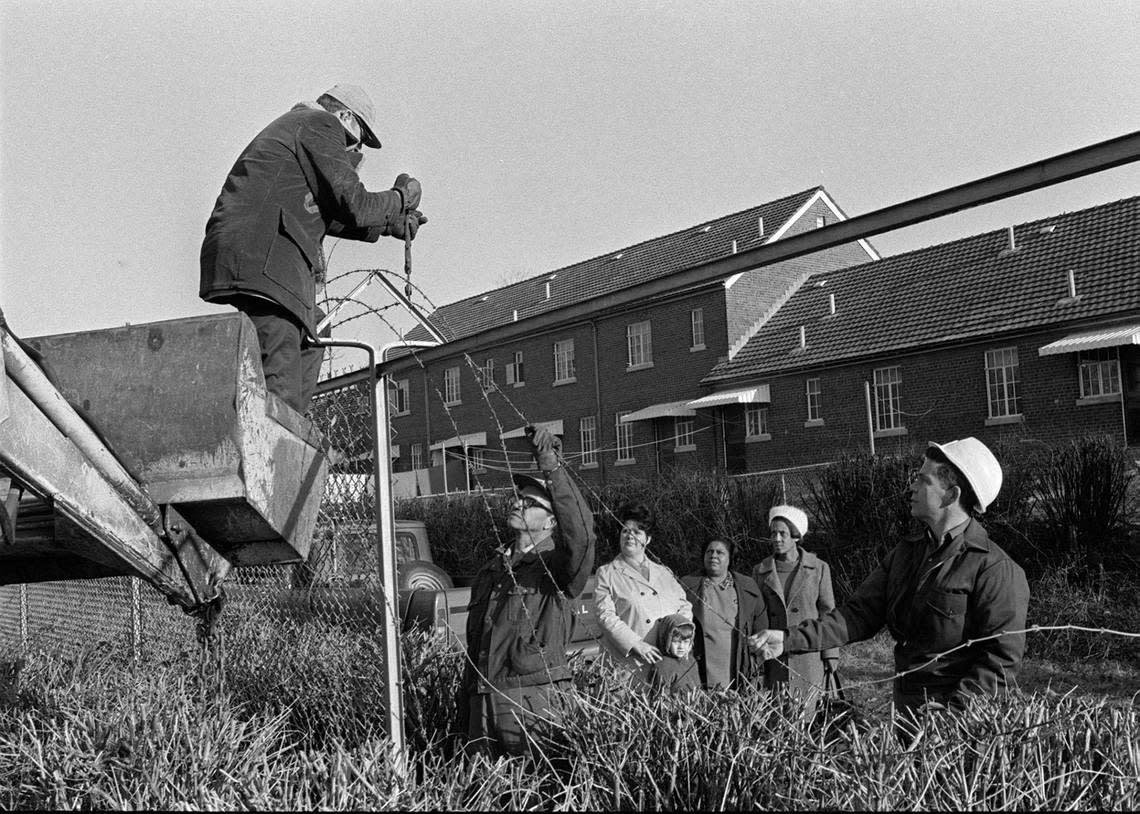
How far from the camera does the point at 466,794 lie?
3146 mm

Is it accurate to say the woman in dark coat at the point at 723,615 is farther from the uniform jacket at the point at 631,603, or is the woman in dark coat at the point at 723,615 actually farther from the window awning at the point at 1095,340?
the window awning at the point at 1095,340

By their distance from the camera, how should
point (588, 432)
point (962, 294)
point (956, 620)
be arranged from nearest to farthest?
1. point (956, 620)
2. point (962, 294)
3. point (588, 432)

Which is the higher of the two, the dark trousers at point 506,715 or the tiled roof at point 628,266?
the tiled roof at point 628,266

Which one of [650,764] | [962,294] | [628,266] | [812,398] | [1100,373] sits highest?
[628,266]

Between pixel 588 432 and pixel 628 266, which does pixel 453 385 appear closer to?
pixel 588 432

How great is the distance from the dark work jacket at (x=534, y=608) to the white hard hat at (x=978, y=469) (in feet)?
4.15

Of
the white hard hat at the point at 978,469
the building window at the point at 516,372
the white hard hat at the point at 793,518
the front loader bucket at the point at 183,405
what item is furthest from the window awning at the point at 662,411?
the front loader bucket at the point at 183,405

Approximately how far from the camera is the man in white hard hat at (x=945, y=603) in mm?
3527

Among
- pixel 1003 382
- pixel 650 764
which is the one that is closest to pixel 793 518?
pixel 650 764

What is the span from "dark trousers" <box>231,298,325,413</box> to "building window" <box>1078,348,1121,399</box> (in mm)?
21836

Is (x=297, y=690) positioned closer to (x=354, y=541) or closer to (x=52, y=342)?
(x=354, y=541)

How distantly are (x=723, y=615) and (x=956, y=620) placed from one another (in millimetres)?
2210

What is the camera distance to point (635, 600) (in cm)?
551

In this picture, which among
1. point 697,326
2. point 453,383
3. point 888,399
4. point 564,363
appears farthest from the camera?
point 453,383
